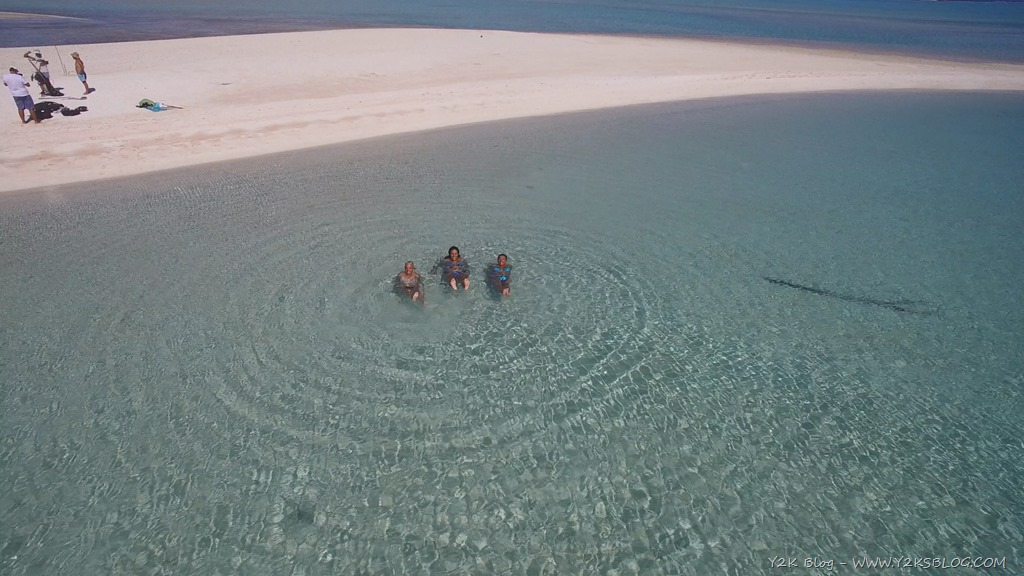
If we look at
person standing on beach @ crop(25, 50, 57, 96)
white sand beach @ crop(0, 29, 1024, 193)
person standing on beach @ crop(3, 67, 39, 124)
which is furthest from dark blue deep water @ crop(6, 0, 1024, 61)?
person standing on beach @ crop(3, 67, 39, 124)

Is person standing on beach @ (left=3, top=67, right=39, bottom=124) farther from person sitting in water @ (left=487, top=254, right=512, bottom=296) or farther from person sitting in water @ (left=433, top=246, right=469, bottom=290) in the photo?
person sitting in water @ (left=487, top=254, right=512, bottom=296)

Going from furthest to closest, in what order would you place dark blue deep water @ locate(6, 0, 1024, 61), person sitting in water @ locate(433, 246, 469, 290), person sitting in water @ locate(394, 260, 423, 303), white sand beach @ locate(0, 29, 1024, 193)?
dark blue deep water @ locate(6, 0, 1024, 61), white sand beach @ locate(0, 29, 1024, 193), person sitting in water @ locate(433, 246, 469, 290), person sitting in water @ locate(394, 260, 423, 303)

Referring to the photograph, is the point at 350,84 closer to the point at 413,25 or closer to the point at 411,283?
the point at 411,283

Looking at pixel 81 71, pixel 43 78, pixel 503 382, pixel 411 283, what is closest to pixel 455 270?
pixel 411 283

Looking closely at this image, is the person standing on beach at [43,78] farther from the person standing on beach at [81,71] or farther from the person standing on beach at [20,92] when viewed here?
the person standing on beach at [20,92]

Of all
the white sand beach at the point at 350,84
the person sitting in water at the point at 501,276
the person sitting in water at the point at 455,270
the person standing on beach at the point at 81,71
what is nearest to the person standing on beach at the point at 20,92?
the white sand beach at the point at 350,84
